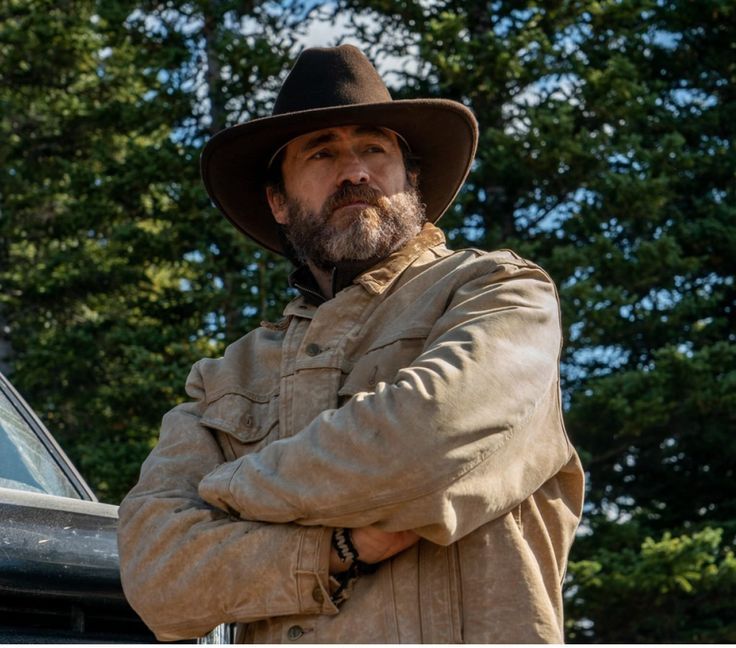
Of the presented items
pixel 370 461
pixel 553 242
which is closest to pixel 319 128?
pixel 370 461

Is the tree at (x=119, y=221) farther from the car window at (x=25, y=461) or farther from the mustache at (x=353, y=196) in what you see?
the mustache at (x=353, y=196)

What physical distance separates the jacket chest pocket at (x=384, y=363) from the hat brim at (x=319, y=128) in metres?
0.71

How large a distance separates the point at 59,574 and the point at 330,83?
1476 mm

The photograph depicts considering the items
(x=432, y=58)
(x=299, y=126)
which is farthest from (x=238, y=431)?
(x=432, y=58)

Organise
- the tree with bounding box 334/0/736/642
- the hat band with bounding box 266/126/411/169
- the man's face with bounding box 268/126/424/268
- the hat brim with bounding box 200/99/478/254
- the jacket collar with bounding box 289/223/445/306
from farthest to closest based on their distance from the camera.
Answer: the tree with bounding box 334/0/736/642
the hat band with bounding box 266/126/411/169
the hat brim with bounding box 200/99/478/254
the man's face with bounding box 268/126/424/268
the jacket collar with bounding box 289/223/445/306

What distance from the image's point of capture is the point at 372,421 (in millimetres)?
2605

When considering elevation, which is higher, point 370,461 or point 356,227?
point 356,227

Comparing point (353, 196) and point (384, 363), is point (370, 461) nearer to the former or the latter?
point (384, 363)

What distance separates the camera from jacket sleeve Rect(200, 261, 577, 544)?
2551mm

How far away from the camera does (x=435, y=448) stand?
2.54m

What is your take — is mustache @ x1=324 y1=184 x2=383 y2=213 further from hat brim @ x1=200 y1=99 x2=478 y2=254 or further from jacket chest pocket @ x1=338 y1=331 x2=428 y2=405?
jacket chest pocket @ x1=338 y1=331 x2=428 y2=405

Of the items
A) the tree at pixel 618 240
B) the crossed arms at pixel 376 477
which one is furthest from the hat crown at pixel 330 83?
the tree at pixel 618 240

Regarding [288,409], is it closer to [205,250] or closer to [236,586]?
[236,586]

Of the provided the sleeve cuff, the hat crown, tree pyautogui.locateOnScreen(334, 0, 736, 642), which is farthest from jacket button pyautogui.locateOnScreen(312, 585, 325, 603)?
tree pyautogui.locateOnScreen(334, 0, 736, 642)
